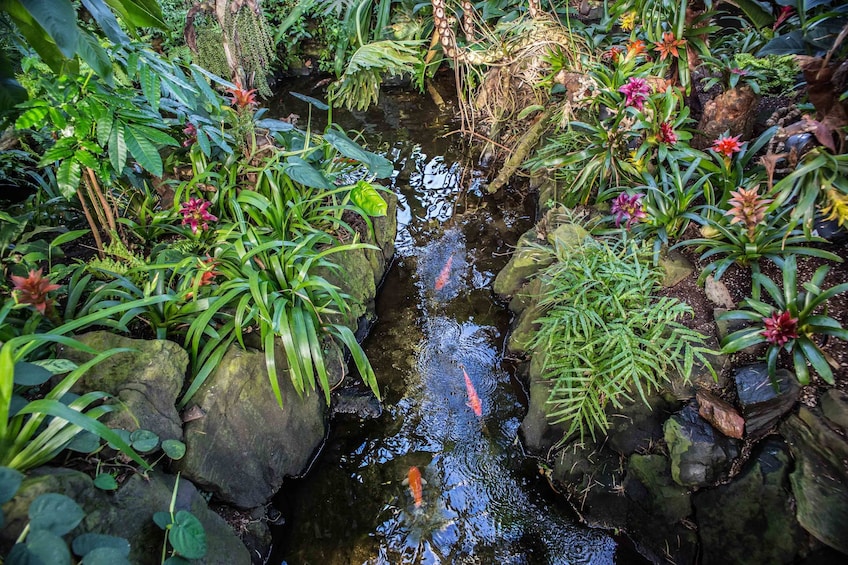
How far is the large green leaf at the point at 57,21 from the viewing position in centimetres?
132

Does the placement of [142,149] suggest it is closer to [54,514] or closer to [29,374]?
[29,374]

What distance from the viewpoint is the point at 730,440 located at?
2.29 meters

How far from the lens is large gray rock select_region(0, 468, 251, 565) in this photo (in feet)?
5.26

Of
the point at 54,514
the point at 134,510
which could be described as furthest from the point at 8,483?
the point at 134,510

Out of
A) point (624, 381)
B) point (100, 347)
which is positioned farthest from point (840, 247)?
point (100, 347)

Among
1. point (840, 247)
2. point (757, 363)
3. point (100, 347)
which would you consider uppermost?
point (100, 347)

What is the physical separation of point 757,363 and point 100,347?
3.17 meters

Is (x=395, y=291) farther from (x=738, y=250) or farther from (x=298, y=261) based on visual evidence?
(x=738, y=250)

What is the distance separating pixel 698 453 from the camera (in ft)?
7.43

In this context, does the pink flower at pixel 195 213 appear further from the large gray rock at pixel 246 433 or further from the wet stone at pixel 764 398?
→ the wet stone at pixel 764 398

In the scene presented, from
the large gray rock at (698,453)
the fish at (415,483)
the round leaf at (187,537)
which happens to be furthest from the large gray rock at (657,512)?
the round leaf at (187,537)

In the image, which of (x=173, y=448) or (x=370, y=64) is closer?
(x=173, y=448)

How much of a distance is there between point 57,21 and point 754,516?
10.6 feet

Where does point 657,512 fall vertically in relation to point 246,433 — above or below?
below
